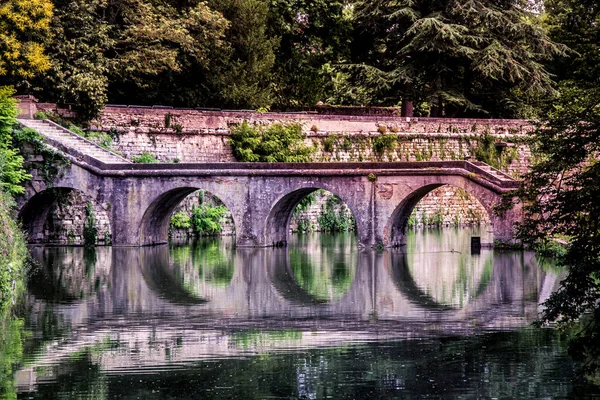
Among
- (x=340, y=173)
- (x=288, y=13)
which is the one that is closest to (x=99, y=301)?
(x=340, y=173)

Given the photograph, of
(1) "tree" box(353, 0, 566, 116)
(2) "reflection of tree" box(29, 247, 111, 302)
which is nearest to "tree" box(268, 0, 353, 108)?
(1) "tree" box(353, 0, 566, 116)

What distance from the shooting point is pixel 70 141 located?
1448 inches

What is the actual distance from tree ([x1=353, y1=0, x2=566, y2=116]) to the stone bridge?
1221 centimetres

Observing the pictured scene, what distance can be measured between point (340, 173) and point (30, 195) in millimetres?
9472

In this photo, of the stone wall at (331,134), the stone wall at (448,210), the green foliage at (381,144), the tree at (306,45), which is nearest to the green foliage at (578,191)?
the stone wall at (331,134)

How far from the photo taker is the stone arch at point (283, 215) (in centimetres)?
3569

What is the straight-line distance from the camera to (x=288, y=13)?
4797cm

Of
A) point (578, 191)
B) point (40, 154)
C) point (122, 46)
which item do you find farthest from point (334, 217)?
point (578, 191)

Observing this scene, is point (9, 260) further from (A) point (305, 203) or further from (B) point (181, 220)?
(A) point (305, 203)

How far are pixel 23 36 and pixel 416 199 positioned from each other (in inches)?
529

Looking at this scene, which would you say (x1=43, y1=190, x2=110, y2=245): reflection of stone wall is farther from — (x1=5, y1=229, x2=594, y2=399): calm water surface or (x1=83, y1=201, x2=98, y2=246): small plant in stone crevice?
(x1=5, y1=229, x2=594, y2=399): calm water surface

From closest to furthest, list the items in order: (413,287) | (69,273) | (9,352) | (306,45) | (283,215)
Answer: (9,352) → (413,287) → (69,273) → (283,215) → (306,45)

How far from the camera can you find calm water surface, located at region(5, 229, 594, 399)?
16.2 m

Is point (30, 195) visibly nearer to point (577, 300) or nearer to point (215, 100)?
point (215, 100)
